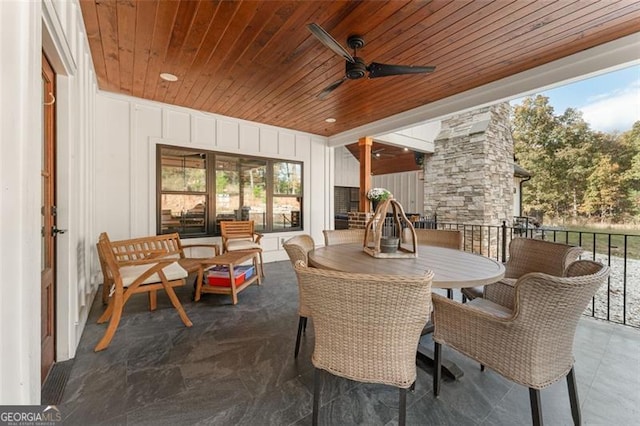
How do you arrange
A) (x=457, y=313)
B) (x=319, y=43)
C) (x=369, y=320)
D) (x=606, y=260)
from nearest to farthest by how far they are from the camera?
(x=369, y=320) < (x=457, y=313) < (x=319, y=43) < (x=606, y=260)

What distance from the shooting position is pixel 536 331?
1156mm

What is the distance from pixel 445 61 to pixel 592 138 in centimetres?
1100

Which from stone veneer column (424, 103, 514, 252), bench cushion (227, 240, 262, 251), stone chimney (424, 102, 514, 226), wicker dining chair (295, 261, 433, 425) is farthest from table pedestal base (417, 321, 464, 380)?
stone chimney (424, 102, 514, 226)

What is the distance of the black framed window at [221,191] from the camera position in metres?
4.20

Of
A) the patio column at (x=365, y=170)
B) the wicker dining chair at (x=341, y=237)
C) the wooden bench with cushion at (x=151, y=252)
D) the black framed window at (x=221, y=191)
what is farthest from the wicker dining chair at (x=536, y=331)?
the black framed window at (x=221, y=191)

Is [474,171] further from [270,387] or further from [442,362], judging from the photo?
[270,387]

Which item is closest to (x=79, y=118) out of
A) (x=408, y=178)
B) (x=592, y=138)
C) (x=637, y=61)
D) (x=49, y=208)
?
(x=49, y=208)

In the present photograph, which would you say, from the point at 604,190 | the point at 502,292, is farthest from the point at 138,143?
the point at 604,190

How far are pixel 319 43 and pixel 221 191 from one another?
309cm

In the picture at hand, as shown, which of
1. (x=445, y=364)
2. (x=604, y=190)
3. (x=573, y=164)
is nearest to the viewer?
(x=445, y=364)

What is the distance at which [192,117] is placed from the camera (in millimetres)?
4297

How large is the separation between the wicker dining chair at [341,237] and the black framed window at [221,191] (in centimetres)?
255

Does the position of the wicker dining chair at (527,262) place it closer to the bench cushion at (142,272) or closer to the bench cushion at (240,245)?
the bench cushion at (142,272)

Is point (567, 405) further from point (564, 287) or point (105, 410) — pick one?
point (105, 410)
